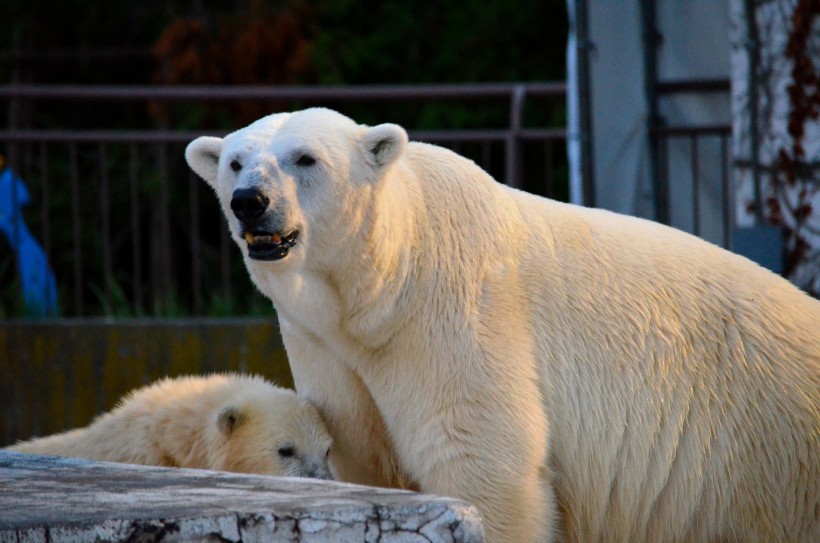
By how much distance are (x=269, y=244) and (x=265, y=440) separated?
116 cm

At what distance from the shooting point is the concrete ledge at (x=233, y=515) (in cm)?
216

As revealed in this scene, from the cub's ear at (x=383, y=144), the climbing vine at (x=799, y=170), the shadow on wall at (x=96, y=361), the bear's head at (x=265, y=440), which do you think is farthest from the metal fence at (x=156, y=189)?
the cub's ear at (x=383, y=144)

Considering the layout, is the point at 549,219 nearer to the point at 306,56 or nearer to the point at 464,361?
the point at 464,361

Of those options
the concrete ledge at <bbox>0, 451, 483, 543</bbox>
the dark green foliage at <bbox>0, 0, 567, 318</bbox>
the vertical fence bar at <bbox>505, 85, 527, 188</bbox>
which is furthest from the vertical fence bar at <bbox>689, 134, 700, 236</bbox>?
the concrete ledge at <bbox>0, 451, 483, 543</bbox>

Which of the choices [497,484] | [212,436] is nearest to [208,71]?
[212,436]

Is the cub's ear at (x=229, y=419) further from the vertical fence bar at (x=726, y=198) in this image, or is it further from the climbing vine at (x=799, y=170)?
the vertical fence bar at (x=726, y=198)

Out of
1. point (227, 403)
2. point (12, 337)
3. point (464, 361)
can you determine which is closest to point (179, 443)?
point (227, 403)

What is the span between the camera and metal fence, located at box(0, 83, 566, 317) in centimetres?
723

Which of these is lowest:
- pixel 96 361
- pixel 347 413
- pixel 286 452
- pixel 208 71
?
pixel 96 361

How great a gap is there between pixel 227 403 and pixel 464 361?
1255mm

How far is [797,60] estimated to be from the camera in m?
5.64

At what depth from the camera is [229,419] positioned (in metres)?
4.33

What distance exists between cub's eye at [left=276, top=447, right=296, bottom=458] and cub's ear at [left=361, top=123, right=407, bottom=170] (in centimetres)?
118

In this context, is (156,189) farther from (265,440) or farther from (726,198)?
(265,440)
